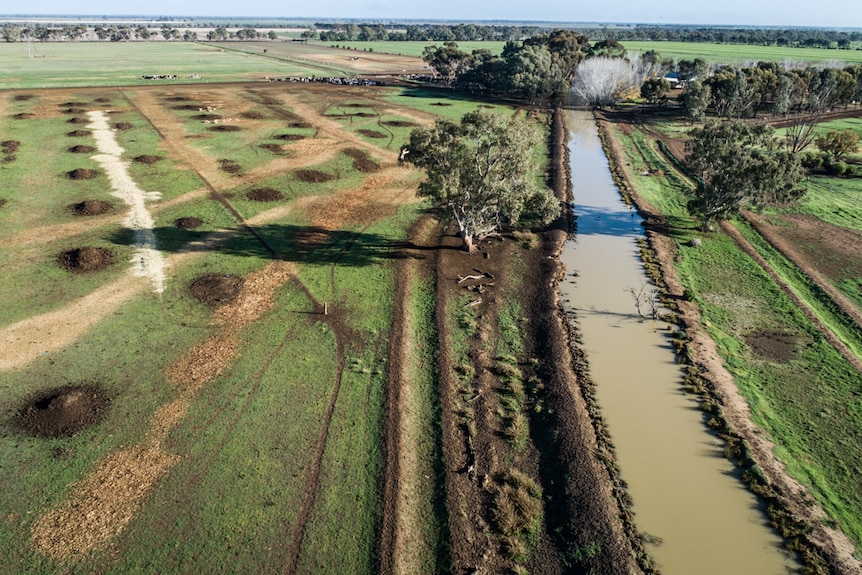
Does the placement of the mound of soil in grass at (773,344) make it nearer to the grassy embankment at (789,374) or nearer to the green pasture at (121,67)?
the grassy embankment at (789,374)

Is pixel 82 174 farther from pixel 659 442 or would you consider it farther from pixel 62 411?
pixel 659 442

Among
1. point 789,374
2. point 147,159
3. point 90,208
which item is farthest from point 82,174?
point 789,374

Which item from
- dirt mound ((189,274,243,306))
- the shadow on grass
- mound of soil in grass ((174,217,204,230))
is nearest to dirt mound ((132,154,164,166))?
mound of soil in grass ((174,217,204,230))

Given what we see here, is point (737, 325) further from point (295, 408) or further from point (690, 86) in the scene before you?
point (690, 86)

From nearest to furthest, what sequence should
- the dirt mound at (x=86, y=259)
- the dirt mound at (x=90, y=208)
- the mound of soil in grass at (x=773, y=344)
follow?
1. the mound of soil in grass at (x=773, y=344)
2. the dirt mound at (x=86, y=259)
3. the dirt mound at (x=90, y=208)

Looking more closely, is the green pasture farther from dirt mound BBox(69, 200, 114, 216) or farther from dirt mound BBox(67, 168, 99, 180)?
dirt mound BBox(69, 200, 114, 216)

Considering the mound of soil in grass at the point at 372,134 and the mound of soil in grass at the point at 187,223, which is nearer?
the mound of soil in grass at the point at 187,223

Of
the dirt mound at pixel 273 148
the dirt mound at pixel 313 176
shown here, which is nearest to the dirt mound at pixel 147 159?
the dirt mound at pixel 273 148
